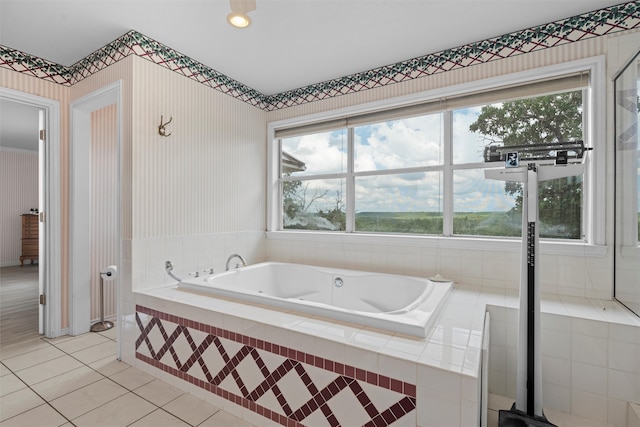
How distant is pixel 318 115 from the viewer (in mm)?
A: 3209

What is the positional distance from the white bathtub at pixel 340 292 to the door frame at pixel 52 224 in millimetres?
1347

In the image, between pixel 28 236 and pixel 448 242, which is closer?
pixel 448 242

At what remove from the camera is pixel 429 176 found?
276cm

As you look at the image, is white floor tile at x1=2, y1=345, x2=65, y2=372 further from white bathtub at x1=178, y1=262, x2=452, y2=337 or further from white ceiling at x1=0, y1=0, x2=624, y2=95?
white ceiling at x1=0, y1=0, x2=624, y2=95

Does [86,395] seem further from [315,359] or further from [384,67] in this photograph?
[384,67]

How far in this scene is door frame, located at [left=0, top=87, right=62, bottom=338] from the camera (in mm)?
2705

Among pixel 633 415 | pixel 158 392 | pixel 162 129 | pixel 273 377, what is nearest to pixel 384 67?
pixel 162 129

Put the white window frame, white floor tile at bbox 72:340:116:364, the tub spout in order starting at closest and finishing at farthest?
the white window frame, white floor tile at bbox 72:340:116:364, the tub spout

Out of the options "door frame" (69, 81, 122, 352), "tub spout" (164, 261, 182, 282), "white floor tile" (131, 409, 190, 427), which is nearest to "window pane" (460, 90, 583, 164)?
"tub spout" (164, 261, 182, 282)

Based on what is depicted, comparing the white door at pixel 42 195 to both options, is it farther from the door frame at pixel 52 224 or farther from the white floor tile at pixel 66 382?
the white floor tile at pixel 66 382

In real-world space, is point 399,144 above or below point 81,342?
above

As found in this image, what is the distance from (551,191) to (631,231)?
0.56 meters

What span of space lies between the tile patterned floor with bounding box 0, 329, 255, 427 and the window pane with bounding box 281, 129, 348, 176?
7.66 ft

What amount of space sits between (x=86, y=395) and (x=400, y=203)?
8.85 feet
